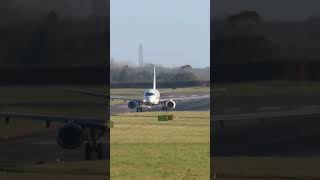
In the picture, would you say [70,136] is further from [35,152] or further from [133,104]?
[133,104]

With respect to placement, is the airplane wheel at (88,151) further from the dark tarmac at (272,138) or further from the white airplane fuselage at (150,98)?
the white airplane fuselage at (150,98)

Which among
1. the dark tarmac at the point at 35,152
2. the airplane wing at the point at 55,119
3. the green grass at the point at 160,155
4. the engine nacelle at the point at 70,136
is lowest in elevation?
the green grass at the point at 160,155

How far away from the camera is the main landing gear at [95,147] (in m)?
4.18

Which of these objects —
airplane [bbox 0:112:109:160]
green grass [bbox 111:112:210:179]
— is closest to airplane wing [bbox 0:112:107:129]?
airplane [bbox 0:112:109:160]

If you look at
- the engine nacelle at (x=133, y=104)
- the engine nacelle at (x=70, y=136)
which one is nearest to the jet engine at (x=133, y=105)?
the engine nacelle at (x=133, y=104)

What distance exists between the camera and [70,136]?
4.19 m

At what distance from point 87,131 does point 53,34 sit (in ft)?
2.78

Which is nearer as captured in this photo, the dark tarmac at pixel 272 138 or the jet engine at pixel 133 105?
the dark tarmac at pixel 272 138

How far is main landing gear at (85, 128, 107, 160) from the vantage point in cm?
418

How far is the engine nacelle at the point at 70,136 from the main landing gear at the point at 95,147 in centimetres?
8

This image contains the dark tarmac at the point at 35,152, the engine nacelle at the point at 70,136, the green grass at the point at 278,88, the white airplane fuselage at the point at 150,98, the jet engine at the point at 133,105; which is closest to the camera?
the green grass at the point at 278,88

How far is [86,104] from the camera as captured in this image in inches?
165

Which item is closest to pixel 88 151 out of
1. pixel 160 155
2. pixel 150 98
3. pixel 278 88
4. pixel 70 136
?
pixel 70 136

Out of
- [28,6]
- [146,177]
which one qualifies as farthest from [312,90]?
[146,177]
